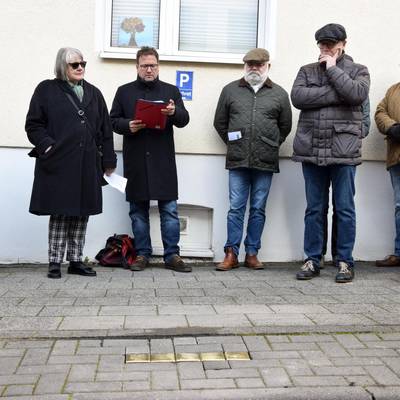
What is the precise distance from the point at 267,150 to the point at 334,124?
860 mm

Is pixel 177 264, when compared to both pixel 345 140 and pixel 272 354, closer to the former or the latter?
pixel 345 140

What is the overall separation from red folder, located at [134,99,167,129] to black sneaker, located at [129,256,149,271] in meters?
1.30

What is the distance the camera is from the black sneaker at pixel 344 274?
588 cm

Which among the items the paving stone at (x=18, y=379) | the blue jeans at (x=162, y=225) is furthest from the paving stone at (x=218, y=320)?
the blue jeans at (x=162, y=225)

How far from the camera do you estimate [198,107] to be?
277 inches

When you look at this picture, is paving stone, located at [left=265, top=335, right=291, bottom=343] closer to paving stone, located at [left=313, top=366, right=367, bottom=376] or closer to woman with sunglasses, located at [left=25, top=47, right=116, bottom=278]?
paving stone, located at [left=313, top=366, right=367, bottom=376]

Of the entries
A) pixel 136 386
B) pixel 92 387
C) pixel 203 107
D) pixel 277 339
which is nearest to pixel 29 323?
pixel 92 387

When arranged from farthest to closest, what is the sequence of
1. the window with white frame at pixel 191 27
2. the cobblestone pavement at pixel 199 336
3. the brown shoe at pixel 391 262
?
1. the window with white frame at pixel 191 27
2. the brown shoe at pixel 391 262
3. the cobblestone pavement at pixel 199 336

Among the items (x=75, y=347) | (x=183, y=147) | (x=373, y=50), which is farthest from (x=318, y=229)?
(x=75, y=347)

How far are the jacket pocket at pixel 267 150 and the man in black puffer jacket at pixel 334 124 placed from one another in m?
0.46

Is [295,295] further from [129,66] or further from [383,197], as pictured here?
[129,66]

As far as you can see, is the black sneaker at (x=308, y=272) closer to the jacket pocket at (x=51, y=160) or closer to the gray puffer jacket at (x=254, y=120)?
the gray puffer jacket at (x=254, y=120)

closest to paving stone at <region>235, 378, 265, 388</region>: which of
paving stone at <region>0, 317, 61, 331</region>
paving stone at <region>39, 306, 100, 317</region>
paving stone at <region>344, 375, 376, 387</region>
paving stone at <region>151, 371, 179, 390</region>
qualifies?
paving stone at <region>151, 371, 179, 390</region>

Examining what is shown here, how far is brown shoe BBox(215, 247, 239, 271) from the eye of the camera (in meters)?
6.60
